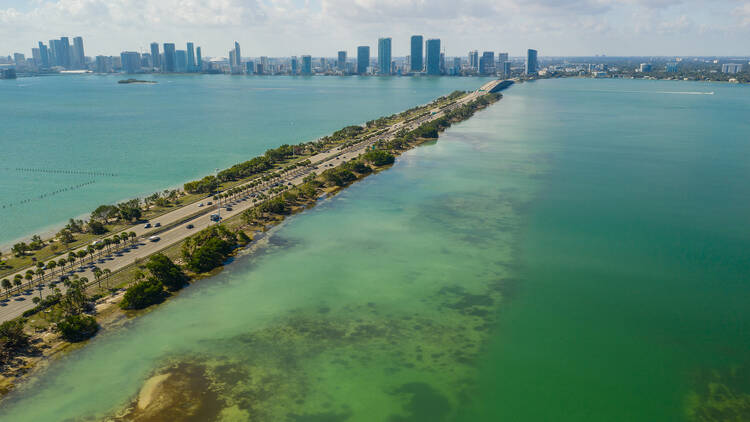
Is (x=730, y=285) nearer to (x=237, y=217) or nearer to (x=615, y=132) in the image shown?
(x=237, y=217)

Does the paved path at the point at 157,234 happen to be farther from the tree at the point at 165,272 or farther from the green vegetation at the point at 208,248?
the tree at the point at 165,272

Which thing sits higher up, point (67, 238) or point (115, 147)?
point (115, 147)

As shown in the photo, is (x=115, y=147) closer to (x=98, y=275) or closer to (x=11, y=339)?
(x=98, y=275)

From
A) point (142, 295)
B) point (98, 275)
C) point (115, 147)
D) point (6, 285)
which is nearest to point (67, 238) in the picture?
point (6, 285)

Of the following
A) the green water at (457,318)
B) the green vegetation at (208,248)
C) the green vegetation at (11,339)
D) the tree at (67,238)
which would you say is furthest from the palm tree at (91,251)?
the green vegetation at (11,339)

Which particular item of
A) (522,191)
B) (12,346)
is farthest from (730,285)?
(12,346)

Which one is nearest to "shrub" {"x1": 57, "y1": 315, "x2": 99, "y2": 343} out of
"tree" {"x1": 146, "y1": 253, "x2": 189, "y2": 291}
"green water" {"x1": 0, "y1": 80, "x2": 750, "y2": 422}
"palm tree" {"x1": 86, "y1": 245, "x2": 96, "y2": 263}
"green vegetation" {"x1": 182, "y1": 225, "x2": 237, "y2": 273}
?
"green water" {"x1": 0, "y1": 80, "x2": 750, "y2": 422}
